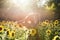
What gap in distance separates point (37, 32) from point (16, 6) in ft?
1.49

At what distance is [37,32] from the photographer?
2342mm

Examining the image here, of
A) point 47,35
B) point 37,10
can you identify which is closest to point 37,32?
point 47,35

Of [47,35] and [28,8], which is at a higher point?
[28,8]

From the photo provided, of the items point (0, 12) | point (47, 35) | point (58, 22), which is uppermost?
point (0, 12)

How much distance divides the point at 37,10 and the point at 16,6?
30 cm

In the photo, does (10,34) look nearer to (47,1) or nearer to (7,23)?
(7,23)

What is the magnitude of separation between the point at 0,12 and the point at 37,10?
506 mm

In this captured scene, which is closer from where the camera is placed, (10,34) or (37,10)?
(10,34)

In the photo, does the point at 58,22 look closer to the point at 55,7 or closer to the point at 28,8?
the point at 55,7

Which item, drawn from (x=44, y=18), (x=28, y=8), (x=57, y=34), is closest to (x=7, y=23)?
(x=28, y=8)

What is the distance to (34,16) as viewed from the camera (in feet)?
7.73

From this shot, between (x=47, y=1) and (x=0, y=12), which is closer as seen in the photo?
(x=0, y=12)

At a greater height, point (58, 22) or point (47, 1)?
point (47, 1)

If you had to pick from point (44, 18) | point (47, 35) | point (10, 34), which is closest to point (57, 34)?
point (47, 35)
